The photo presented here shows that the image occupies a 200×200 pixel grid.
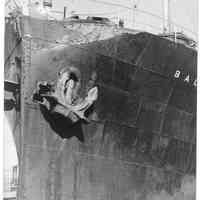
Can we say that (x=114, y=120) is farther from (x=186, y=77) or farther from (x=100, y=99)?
(x=186, y=77)

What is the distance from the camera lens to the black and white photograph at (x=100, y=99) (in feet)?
22.1

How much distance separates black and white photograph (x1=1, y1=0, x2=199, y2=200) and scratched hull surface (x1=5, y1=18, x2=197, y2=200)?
0.01 meters

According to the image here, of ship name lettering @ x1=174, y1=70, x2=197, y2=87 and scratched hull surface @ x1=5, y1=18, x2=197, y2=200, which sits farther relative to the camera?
ship name lettering @ x1=174, y1=70, x2=197, y2=87

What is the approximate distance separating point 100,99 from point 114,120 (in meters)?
0.38

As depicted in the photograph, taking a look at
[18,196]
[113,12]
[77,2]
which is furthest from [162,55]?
[18,196]

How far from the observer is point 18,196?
21.7 feet

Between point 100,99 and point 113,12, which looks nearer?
point 100,99

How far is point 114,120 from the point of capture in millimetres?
7332

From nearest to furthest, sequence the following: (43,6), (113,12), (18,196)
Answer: (18,196)
(43,6)
(113,12)

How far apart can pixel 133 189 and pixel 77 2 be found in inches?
109

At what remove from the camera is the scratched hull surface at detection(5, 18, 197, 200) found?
6770 millimetres

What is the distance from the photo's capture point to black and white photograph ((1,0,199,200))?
22.1 feet

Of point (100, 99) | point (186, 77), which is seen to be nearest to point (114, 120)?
point (100, 99)

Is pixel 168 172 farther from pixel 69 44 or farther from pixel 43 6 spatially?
pixel 43 6
